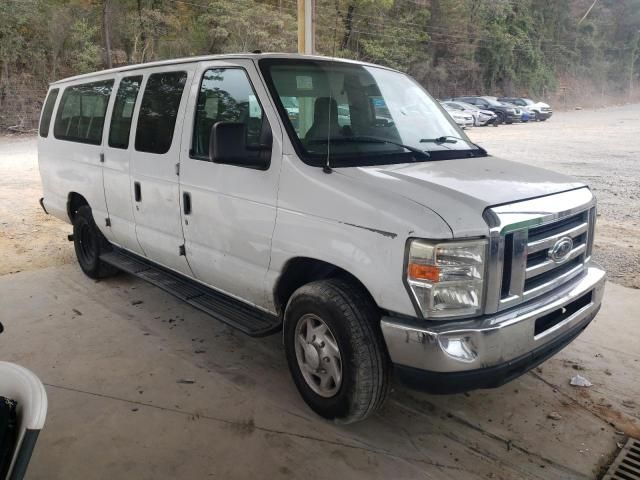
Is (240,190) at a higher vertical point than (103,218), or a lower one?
higher

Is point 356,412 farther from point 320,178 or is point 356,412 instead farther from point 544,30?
point 544,30

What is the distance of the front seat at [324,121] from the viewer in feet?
10.9

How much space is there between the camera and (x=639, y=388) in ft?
11.7

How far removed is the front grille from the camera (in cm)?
261

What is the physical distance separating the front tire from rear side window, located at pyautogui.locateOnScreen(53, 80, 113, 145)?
2.98 m

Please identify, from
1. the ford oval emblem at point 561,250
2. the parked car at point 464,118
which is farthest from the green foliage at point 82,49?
the ford oval emblem at point 561,250

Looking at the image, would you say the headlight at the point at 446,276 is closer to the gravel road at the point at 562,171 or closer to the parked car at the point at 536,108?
the gravel road at the point at 562,171

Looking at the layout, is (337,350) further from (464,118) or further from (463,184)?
(464,118)

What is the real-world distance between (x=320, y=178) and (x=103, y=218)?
2.95 m

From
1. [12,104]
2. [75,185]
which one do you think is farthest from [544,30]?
[75,185]

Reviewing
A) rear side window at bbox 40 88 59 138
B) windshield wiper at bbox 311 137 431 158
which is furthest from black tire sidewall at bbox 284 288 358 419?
rear side window at bbox 40 88 59 138

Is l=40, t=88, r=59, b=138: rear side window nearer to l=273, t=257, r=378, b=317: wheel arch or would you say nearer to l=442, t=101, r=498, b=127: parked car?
l=273, t=257, r=378, b=317: wheel arch

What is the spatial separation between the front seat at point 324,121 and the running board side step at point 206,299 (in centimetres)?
118

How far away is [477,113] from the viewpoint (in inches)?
1071
